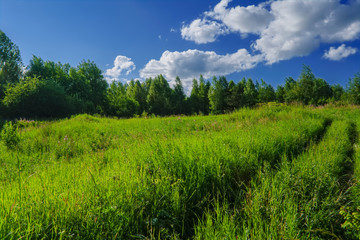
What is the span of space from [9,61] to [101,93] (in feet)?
58.3

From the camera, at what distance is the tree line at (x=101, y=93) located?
24.1 metres

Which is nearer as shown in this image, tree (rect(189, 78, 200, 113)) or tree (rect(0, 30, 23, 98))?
tree (rect(0, 30, 23, 98))

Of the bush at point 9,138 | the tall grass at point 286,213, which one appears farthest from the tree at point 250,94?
the bush at point 9,138

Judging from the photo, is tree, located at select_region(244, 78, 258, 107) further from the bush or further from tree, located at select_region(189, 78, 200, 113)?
the bush

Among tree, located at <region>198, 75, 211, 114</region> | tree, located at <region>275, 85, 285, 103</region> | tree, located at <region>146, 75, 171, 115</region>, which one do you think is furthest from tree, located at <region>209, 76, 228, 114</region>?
tree, located at <region>275, 85, 285, 103</region>

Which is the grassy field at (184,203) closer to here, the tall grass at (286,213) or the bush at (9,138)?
the tall grass at (286,213)

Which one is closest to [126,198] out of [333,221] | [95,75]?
[333,221]

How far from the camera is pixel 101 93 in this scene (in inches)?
1604

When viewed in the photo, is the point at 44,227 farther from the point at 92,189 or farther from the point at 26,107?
the point at 26,107

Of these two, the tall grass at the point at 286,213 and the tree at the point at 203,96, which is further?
the tree at the point at 203,96

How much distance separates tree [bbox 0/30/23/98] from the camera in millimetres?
29797

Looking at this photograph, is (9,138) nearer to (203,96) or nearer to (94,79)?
(94,79)

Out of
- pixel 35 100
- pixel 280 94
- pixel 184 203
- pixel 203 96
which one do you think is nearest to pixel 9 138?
pixel 184 203

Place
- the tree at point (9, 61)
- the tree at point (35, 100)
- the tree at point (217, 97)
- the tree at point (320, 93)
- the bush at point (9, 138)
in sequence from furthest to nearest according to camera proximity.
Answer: the tree at point (217, 97) → the tree at point (320, 93) → the tree at point (9, 61) → the tree at point (35, 100) → the bush at point (9, 138)
